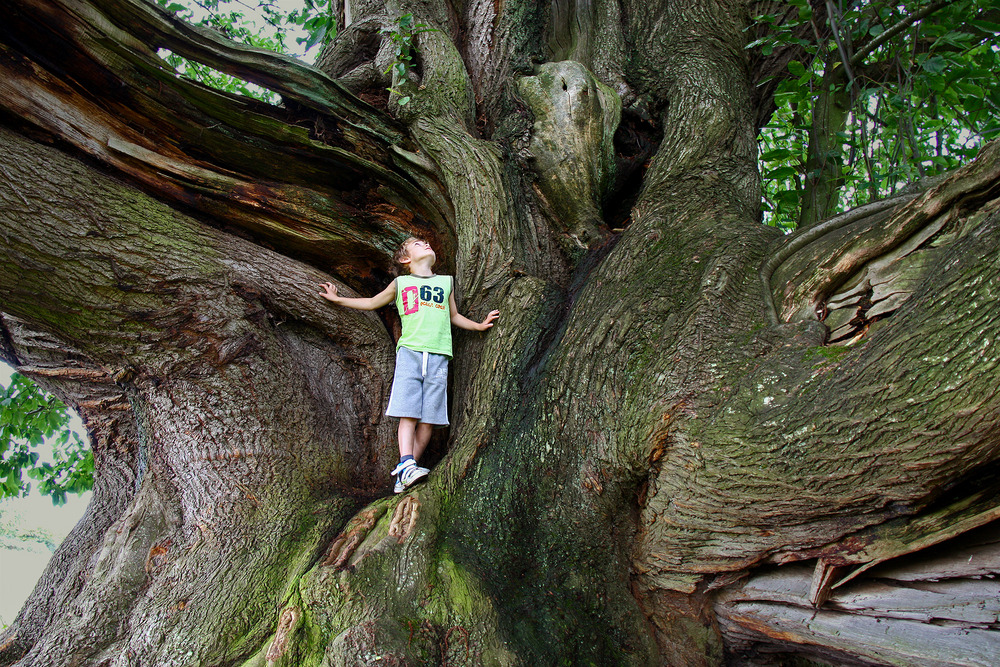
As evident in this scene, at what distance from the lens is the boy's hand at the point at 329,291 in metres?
3.18

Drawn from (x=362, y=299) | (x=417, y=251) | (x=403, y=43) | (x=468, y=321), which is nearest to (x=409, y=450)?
(x=468, y=321)

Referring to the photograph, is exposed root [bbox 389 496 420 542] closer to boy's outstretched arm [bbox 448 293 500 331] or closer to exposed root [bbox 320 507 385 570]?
exposed root [bbox 320 507 385 570]

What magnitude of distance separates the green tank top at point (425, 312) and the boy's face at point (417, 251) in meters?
0.15

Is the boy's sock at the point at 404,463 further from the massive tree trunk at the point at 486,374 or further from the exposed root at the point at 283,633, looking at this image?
the exposed root at the point at 283,633

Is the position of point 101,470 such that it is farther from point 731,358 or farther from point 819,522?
point 819,522

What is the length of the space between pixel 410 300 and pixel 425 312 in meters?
0.12

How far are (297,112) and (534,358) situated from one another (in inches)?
77.6

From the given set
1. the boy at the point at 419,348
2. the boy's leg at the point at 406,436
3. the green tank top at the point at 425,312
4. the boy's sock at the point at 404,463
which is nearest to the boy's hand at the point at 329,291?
the boy at the point at 419,348

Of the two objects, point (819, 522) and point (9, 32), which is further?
point (9, 32)

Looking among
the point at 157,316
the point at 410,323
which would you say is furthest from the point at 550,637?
the point at 157,316

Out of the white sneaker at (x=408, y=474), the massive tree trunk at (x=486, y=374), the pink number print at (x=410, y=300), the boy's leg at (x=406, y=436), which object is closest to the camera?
the massive tree trunk at (x=486, y=374)

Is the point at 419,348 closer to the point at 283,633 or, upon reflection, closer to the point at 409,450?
the point at 409,450

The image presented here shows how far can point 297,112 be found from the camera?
3.37m

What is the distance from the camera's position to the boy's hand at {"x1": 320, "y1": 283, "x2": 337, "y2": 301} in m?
3.18
